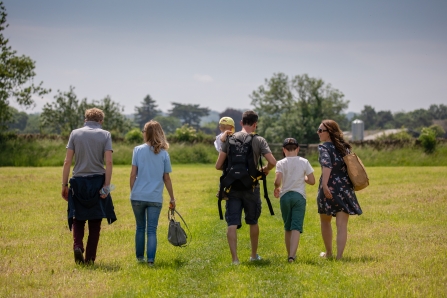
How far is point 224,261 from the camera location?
9.43m

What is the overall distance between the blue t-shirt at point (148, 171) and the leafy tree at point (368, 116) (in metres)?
185

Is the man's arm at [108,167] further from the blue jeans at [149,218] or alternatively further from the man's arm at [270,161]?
the man's arm at [270,161]

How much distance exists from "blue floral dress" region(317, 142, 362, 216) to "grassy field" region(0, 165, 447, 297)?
0.78 meters

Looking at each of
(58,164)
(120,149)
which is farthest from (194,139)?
(58,164)

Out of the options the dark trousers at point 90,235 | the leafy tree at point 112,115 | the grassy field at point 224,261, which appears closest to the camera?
the grassy field at point 224,261

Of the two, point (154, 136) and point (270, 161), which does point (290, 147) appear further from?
point (154, 136)

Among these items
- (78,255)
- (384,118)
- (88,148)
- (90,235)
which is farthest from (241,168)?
(384,118)

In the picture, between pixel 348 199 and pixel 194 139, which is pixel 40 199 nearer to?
pixel 348 199

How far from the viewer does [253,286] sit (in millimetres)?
7641

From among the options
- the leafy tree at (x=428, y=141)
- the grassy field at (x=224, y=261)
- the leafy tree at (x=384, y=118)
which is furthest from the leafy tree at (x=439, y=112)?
the grassy field at (x=224, y=261)

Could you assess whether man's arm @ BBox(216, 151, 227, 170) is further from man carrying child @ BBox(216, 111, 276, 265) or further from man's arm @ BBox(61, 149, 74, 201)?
man's arm @ BBox(61, 149, 74, 201)

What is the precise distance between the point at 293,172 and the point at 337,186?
2.37 ft

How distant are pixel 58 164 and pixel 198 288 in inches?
1353

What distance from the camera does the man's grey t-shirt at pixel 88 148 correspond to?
9234 millimetres
